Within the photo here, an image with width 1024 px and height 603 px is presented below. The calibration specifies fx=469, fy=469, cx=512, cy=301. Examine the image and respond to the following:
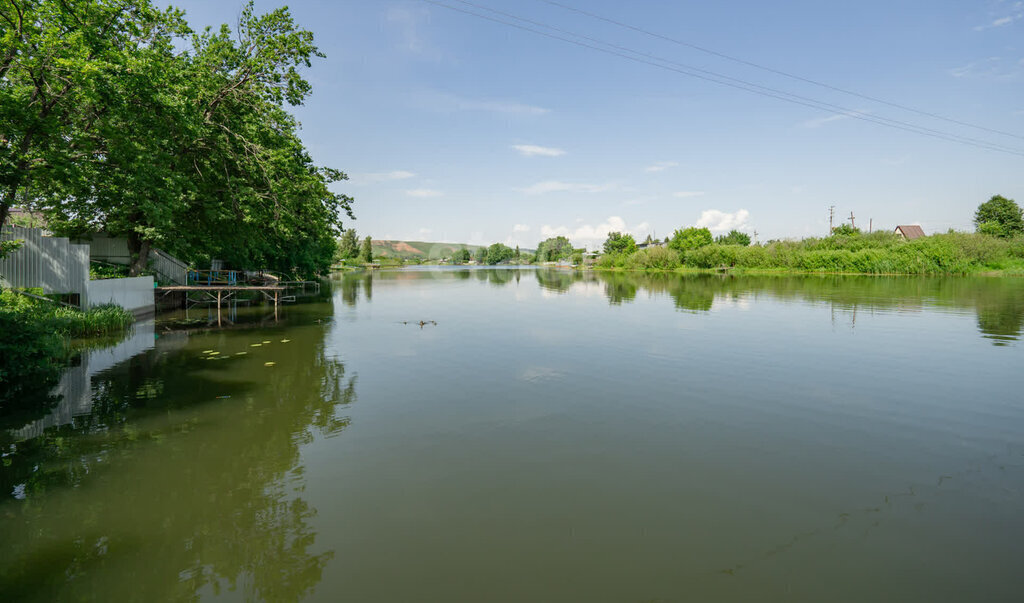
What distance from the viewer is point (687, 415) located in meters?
8.81

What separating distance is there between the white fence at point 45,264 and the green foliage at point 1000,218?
10334 centimetres

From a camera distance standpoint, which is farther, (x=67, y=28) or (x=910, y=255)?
(x=910, y=255)

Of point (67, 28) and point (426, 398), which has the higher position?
point (67, 28)

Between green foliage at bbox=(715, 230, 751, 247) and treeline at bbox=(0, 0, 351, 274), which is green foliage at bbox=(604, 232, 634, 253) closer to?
green foliage at bbox=(715, 230, 751, 247)

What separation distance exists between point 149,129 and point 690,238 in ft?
318

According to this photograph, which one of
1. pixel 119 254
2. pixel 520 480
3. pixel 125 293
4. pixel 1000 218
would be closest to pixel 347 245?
pixel 119 254

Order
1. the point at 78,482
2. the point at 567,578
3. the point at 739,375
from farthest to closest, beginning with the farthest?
the point at 739,375
the point at 78,482
the point at 567,578

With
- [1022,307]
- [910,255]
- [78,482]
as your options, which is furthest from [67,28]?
[910,255]

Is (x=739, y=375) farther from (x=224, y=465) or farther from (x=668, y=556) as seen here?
(x=224, y=465)

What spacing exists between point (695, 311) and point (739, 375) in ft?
46.1

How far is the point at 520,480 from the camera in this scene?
6.23m

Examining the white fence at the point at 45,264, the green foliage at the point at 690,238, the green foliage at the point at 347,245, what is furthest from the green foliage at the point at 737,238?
the white fence at the point at 45,264

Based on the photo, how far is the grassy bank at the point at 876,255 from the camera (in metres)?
59.1

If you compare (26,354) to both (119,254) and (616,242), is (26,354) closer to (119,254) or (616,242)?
(119,254)
